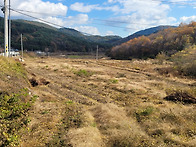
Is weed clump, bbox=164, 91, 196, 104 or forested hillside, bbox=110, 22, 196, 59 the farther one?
forested hillside, bbox=110, 22, 196, 59

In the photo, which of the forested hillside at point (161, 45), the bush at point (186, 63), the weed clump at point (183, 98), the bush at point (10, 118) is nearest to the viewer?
the bush at point (10, 118)

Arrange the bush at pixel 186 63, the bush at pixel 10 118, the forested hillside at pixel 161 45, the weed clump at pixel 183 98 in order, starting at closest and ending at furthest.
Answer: the bush at pixel 10 118 → the weed clump at pixel 183 98 → the bush at pixel 186 63 → the forested hillside at pixel 161 45

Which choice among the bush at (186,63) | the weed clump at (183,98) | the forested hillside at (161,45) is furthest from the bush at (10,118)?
the forested hillside at (161,45)

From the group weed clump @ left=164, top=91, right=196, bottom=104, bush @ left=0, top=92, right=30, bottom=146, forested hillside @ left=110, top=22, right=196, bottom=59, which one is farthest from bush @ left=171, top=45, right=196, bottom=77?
forested hillside @ left=110, top=22, right=196, bottom=59

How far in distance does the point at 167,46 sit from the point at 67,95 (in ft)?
128

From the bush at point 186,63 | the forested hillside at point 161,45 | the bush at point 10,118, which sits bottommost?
the bush at point 10,118

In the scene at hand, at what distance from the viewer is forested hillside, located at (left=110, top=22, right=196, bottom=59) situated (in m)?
41.0

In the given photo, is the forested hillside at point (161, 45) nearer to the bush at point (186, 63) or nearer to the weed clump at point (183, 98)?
the bush at point (186, 63)

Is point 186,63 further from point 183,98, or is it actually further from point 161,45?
point 161,45

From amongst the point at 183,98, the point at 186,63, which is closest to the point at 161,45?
the point at 186,63

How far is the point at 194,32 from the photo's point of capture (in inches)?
1741

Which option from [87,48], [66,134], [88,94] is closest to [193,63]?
[88,94]

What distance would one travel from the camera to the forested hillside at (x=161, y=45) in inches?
1614

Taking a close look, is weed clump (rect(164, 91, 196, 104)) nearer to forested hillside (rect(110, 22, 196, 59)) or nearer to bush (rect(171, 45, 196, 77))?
bush (rect(171, 45, 196, 77))
